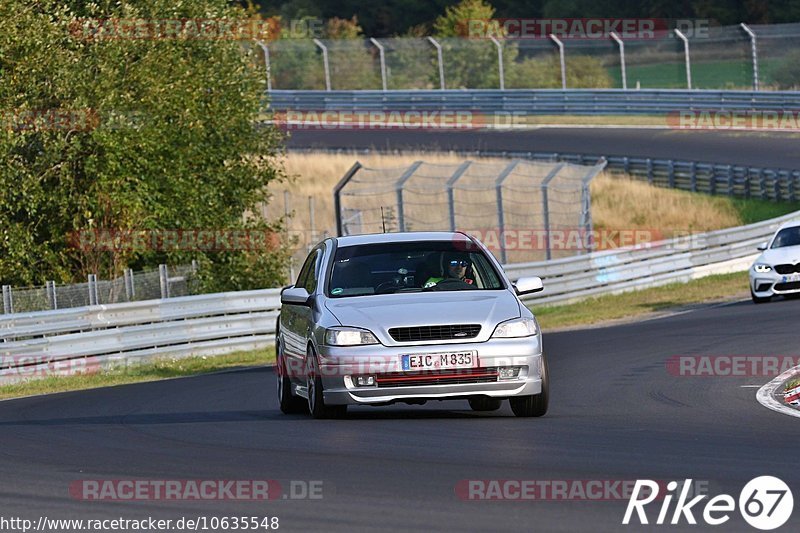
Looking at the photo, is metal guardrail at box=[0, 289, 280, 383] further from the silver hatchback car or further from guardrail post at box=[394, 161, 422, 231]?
the silver hatchback car

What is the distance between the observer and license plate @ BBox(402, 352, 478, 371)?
11508 mm

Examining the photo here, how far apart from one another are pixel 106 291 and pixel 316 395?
40.4 feet

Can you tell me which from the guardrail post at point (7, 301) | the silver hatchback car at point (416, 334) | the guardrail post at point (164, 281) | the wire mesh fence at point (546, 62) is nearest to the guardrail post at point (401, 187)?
the guardrail post at point (164, 281)

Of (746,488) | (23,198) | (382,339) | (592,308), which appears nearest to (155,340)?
(23,198)

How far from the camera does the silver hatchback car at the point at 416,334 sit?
37.9 ft

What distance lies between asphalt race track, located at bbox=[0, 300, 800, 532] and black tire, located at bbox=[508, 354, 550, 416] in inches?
6.2

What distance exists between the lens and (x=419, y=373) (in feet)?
37.9

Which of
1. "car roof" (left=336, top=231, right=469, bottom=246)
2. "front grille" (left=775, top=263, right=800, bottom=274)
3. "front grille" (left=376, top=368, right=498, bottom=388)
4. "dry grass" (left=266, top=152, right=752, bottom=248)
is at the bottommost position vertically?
"dry grass" (left=266, top=152, right=752, bottom=248)

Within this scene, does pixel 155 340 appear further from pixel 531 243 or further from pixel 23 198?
pixel 531 243

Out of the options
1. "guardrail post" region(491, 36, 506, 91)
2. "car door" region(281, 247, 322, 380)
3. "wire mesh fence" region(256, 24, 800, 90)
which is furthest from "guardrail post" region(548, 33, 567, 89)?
"car door" region(281, 247, 322, 380)

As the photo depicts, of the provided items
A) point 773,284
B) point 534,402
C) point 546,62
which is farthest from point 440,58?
point 534,402

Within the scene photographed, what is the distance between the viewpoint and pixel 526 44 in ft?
167

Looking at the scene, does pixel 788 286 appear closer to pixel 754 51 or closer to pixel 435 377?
pixel 435 377

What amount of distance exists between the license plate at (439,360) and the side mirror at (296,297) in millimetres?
1239
